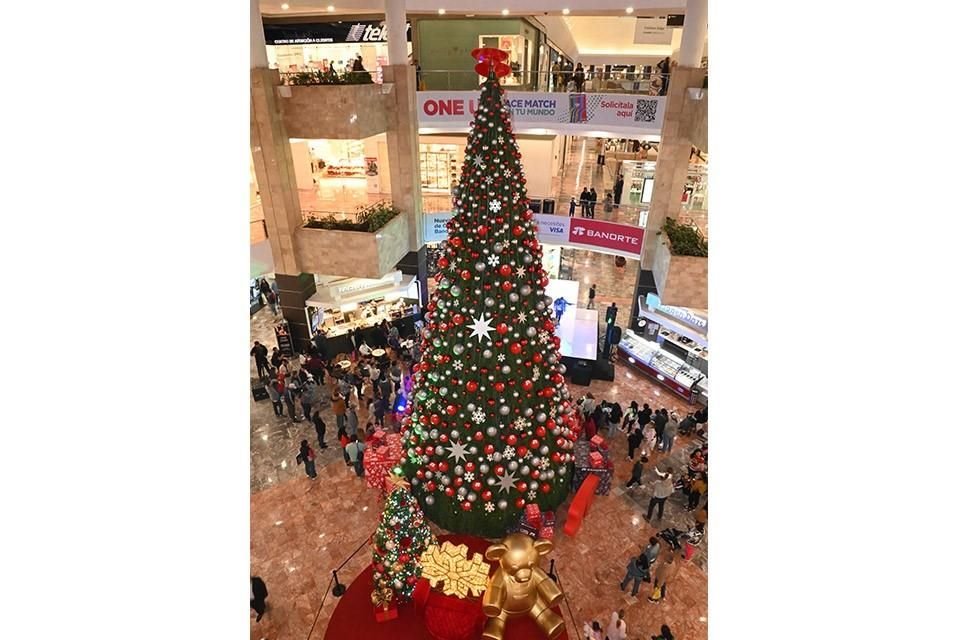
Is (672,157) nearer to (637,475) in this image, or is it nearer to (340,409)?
(637,475)

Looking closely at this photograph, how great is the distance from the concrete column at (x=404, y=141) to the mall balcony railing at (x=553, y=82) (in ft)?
3.46

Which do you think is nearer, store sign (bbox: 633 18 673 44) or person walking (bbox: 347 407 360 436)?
person walking (bbox: 347 407 360 436)

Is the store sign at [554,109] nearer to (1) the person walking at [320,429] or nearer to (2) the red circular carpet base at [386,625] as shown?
(1) the person walking at [320,429]

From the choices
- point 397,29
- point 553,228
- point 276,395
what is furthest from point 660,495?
point 397,29

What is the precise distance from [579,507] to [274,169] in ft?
34.8

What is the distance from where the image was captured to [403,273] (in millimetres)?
15742

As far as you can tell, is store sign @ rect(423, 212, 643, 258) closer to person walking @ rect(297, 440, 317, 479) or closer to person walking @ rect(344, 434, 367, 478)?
person walking @ rect(344, 434, 367, 478)

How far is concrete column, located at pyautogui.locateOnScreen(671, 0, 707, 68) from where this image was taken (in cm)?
1129

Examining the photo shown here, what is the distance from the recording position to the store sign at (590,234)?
13875 millimetres

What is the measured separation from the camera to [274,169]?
497 inches

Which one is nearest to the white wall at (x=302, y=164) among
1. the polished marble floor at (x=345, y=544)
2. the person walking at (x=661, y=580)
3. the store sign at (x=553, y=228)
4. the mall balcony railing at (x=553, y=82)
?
the mall balcony railing at (x=553, y=82)

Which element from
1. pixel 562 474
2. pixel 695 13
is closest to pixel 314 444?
pixel 562 474

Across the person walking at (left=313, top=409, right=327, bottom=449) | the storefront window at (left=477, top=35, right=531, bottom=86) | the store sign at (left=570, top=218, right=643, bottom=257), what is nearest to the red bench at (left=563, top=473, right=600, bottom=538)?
the person walking at (left=313, top=409, right=327, bottom=449)

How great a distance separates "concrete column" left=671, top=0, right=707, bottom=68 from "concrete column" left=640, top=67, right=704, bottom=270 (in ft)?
0.68
